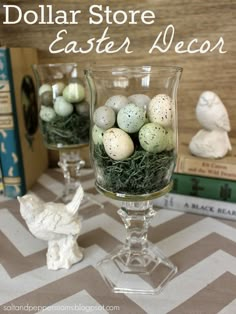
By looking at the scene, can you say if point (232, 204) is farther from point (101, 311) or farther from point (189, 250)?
point (101, 311)

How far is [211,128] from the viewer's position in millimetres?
609

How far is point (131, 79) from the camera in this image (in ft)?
1.36

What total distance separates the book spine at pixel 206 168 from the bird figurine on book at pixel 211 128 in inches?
1.0

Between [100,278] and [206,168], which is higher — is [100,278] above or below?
below

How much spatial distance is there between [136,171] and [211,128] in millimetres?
281

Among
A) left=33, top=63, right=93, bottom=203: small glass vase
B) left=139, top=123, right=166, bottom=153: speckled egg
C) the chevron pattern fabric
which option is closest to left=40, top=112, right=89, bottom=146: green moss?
left=33, top=63, right=93, bottom=203: small glass vase

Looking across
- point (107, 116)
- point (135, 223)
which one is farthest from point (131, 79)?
point (135, 223)

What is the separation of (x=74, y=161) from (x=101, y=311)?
340mm

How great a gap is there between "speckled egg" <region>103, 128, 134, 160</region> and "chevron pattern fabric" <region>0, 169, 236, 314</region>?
0.58 ft

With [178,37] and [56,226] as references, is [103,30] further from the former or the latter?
[56,226]

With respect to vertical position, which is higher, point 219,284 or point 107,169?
point 107,169

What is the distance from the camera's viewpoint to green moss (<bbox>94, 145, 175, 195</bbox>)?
0.38 metres

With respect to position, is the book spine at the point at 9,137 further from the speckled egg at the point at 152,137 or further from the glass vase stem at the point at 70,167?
the speckled egg at the point at 152,137

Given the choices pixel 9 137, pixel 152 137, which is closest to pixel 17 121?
pixel 9 137
